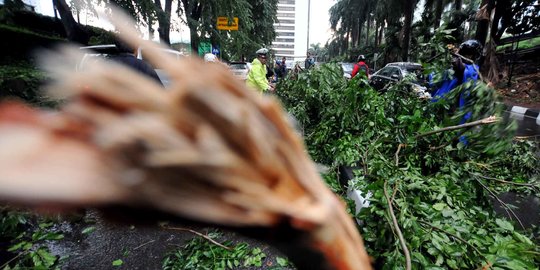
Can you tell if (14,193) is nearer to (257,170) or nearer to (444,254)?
(257,170)

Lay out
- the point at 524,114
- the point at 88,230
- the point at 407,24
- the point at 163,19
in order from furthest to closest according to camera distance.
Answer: the point at 407,24 → the point at 163,19 → the point at 524,114 → the point at 88,230

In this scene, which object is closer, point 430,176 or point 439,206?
point 439,206

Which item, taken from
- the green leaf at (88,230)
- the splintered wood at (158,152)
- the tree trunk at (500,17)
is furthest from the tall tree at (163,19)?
the tree trunk at (500,17)

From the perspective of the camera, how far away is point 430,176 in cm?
236

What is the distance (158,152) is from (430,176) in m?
2.48

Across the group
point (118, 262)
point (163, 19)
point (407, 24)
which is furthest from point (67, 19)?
point (407, 24)

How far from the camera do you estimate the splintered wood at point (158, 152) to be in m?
0.31

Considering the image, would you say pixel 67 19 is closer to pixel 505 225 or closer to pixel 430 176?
pixel 430 176

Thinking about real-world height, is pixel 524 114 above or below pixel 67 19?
below

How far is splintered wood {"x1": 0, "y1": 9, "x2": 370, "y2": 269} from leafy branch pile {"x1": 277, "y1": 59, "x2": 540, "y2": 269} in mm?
973

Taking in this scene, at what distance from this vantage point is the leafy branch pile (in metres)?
1.47

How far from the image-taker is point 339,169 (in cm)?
312

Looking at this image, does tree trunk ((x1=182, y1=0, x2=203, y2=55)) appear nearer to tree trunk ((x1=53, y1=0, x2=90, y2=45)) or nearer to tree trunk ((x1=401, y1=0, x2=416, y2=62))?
tree trunk ((x1=53, y1=0, x2=90, y2=45))

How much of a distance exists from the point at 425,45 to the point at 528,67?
1684cm
